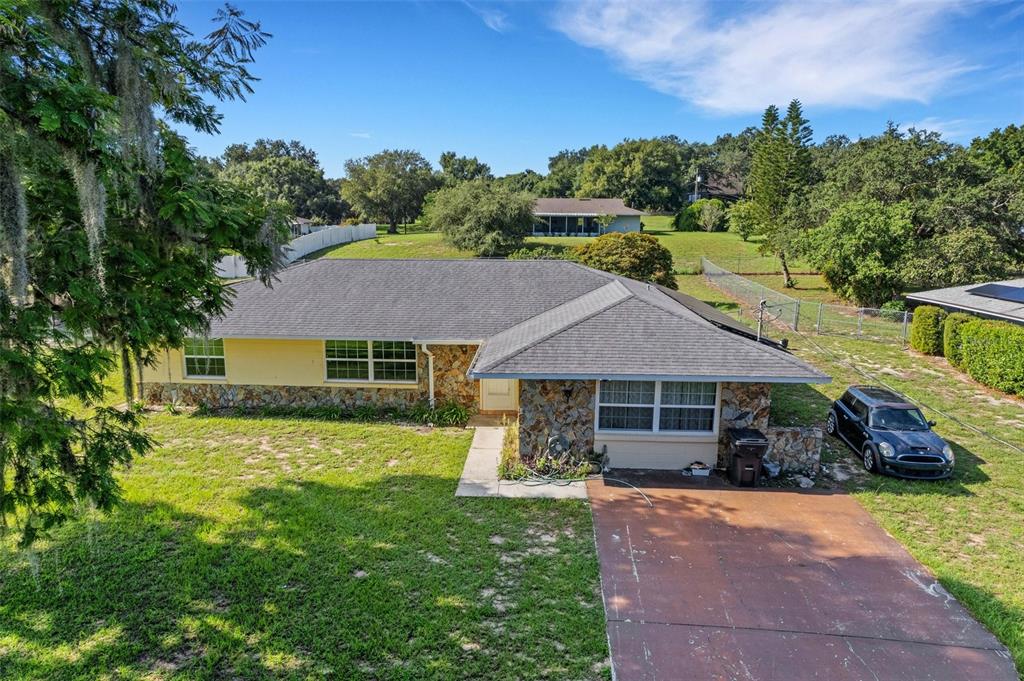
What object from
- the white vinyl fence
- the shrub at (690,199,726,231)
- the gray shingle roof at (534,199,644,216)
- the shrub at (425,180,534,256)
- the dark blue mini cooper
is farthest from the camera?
the gray shingle roof at (534,199,644,216)

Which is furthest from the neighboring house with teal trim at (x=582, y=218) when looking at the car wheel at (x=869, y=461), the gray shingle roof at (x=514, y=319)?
the car wheel at (x=869, y=461)

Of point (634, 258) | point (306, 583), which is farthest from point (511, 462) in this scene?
point (634, 258)

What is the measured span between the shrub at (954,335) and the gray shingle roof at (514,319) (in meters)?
9.92

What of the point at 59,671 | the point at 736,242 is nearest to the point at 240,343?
the point at 59,671

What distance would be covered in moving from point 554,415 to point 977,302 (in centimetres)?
1743

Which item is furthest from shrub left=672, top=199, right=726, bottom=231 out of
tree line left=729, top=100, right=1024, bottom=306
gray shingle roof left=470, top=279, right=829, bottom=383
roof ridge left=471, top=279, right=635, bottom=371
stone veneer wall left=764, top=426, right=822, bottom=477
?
stone veneer wall left=764, top=426, right=822, bottom=477

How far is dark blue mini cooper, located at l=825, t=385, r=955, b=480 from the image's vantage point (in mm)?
10492

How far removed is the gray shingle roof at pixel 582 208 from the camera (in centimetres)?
5475

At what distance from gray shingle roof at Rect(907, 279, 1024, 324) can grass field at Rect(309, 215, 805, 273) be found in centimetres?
1472

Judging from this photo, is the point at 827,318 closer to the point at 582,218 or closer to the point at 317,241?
the point at 582,218

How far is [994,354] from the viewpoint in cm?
1609

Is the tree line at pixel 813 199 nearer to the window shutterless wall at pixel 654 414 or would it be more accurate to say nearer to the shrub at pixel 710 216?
the shrub at pixel 710 216

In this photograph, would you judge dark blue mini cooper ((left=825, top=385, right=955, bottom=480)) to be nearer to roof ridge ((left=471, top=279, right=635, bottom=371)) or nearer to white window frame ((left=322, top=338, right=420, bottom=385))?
roof ridge ((left=471, top=279, right=635, bottom=371))

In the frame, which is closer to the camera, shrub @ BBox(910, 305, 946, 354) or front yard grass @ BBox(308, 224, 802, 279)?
shrub @ BBox(910, 305, 946, 354)
